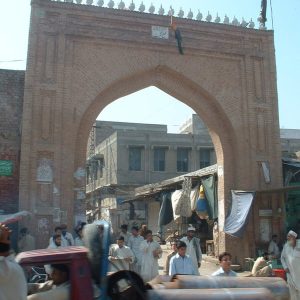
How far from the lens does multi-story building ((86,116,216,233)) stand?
1324 inches

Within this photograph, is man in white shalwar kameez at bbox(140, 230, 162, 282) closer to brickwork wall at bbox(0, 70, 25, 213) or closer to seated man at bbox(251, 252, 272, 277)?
seated man at bbox(251, 252, 272, 277)

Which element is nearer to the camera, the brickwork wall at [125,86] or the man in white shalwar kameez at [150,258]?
the man in white shalwar kameez at [150,258]

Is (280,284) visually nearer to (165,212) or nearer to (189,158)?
(165,212)

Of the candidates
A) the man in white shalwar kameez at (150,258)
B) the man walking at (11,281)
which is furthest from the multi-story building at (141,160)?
the man walking at (11,281)

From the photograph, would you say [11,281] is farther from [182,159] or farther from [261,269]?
[182,159]

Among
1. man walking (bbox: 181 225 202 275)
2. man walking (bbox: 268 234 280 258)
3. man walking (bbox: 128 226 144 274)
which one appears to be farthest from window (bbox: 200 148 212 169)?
man walking (bbox: 181 225 202 275)

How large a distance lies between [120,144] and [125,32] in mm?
20020

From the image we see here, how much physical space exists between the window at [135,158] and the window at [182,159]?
9.73 ft

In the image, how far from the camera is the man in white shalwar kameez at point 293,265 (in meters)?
8.28

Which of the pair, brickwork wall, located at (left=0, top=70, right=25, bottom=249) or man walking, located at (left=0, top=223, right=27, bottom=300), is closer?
man walking, located at (left=0, top=223, right=27, bottom=300)

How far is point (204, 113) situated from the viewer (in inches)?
583

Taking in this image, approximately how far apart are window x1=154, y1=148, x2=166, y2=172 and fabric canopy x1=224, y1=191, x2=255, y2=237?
2071 cm

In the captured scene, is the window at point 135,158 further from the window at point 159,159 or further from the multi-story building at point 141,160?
the window at point 159,159

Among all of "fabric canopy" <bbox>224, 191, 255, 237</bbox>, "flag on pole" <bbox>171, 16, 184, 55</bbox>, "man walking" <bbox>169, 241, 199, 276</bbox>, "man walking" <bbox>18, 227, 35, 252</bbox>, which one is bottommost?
"man walking" <bbox>169, 241, 199, 276</bbox>
